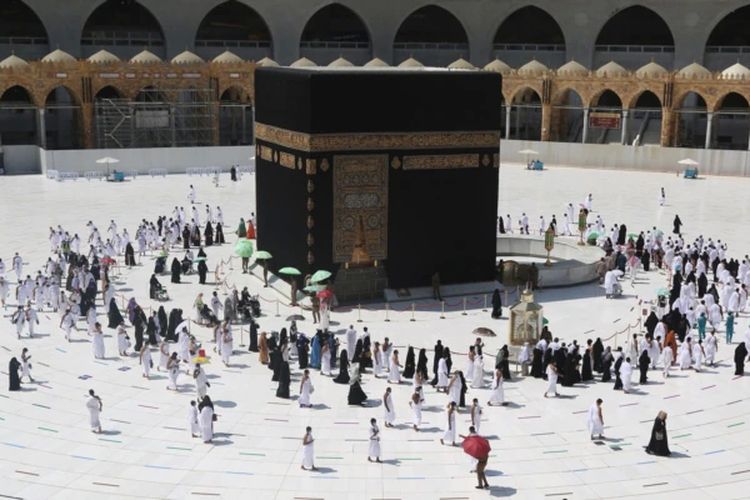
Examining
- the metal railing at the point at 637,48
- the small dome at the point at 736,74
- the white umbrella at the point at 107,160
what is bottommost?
the white umbrella at the point at 107,160

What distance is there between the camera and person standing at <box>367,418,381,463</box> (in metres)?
14.2

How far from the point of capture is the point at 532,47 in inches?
2190

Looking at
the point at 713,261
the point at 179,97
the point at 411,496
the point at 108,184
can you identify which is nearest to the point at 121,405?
the point at 411,496

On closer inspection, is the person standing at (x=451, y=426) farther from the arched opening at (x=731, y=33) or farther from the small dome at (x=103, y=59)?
the arched opening at (x=731, y=33)

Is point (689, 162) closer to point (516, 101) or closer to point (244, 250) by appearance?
point (516, 101)

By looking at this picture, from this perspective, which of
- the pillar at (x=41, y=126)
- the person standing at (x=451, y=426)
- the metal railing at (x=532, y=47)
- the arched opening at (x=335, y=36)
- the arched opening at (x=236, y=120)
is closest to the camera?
the person standing at (x=451, y=426)

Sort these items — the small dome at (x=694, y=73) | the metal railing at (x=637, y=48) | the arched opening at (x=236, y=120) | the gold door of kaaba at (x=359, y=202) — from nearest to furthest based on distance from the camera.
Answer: the gold door of kaaba at (x=359, y=202) < the small dome at (x=694, y=73) < the arched opening at (x=236, y=120) < the metal railing at (x=637, y=48)

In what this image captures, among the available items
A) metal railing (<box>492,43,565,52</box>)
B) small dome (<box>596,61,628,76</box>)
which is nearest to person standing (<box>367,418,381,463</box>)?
small dome (<box>596,61,628,76</box>)

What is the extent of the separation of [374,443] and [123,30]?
43.5 meters

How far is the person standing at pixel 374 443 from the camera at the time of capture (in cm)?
1416

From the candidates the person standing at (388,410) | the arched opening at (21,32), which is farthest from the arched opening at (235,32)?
the person standing at (388,410)

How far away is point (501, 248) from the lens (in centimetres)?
2811

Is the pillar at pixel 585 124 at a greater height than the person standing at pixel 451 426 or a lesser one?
greater

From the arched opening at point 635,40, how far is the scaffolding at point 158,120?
72.8 feet
